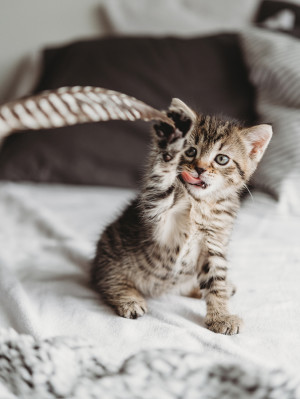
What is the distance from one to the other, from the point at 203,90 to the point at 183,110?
102cm

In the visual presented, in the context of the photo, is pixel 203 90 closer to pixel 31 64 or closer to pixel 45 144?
pixel 45 144

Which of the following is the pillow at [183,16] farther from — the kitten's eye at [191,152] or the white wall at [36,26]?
the kitten's eye at [191,152]

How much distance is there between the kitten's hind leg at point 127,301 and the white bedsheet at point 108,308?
2 centimetres

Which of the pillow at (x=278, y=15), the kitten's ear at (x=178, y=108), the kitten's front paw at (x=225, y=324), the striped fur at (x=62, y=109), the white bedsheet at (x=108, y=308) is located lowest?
the white bedsheet at (x=108, y=308)

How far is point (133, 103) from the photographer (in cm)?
68

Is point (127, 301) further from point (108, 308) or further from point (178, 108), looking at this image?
point (178, 108)

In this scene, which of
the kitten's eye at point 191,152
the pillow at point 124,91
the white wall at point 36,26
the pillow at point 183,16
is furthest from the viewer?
the white wall at point 36,26

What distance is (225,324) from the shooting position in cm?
87

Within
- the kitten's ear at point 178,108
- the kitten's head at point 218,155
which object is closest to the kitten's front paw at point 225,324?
the kitten's head at point 218,155

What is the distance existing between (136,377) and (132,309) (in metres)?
0.31

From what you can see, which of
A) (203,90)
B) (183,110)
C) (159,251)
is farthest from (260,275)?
(203,90)

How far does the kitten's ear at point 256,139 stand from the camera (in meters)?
0.96

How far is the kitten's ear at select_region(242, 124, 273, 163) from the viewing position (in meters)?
0.96

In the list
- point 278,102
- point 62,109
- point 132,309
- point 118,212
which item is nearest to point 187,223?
point 132,309
